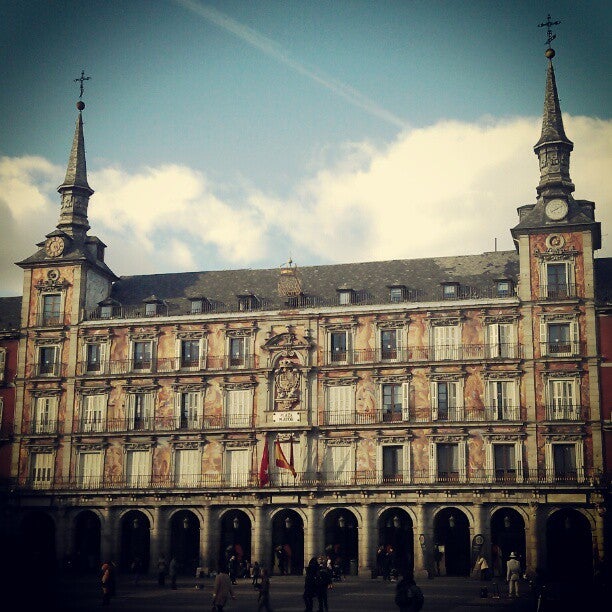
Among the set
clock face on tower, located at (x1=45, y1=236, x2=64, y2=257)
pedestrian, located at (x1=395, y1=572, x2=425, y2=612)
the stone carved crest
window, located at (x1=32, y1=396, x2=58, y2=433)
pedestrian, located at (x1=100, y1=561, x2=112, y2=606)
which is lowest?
pedestrian, located at (x1=100, y1=561, x2=112, y2=606)

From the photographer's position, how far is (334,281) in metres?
76.1

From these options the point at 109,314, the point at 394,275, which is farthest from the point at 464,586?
the point at 109,314

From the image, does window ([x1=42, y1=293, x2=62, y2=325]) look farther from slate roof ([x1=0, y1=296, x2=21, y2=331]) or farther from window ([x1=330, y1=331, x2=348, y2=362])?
window ([x1=330, y1=331, x2=348, y2=362])

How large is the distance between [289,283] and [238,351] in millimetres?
6334

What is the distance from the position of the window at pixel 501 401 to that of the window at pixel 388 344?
702 cm

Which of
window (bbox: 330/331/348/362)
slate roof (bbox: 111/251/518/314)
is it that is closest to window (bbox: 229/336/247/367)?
slate roof (bbox: 111/251/518/314)

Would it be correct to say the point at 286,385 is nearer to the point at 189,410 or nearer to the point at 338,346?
the point at 338,346

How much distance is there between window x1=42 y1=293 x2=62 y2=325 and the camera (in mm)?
77062

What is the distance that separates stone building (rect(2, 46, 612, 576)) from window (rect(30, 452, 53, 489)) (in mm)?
166

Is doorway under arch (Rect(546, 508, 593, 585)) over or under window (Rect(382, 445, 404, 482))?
under

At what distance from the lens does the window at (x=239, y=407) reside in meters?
72.2

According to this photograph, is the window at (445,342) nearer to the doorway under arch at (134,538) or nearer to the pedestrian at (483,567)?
the pedestrian at (483,567)

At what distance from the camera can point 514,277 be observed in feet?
236

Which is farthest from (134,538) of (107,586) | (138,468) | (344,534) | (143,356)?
(107,586)
